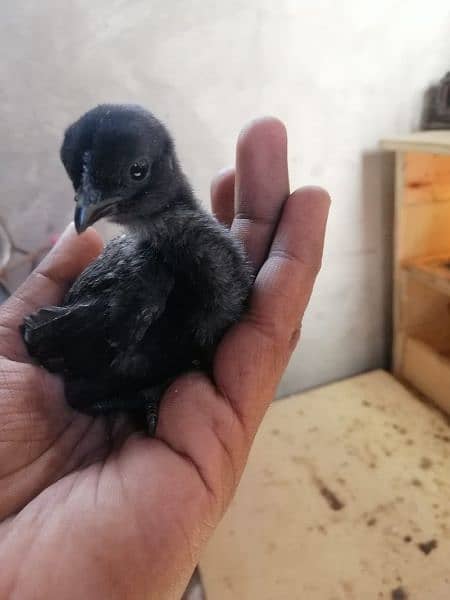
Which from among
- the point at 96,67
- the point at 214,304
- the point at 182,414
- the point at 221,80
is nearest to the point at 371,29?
the point at 221,80

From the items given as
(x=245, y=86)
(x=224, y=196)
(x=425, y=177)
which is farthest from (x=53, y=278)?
(x=425, y=177)

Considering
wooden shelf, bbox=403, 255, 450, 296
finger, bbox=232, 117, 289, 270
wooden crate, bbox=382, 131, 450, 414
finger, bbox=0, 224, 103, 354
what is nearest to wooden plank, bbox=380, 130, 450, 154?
wooden crate, bbox=382, 131, 450, 414

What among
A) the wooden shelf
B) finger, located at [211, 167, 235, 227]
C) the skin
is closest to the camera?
the skin

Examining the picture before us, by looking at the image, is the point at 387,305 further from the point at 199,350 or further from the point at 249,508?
the point at 199,350

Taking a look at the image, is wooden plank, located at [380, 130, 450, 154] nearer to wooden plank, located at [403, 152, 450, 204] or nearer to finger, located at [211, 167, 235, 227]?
wooden plank, located at [403, 152, 450, 204]

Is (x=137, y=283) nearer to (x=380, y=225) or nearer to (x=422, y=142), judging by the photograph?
(x=422, y=142)

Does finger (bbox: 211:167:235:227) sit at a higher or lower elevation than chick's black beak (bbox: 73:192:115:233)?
lower

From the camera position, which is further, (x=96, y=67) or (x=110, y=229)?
(x=110, y=229)
